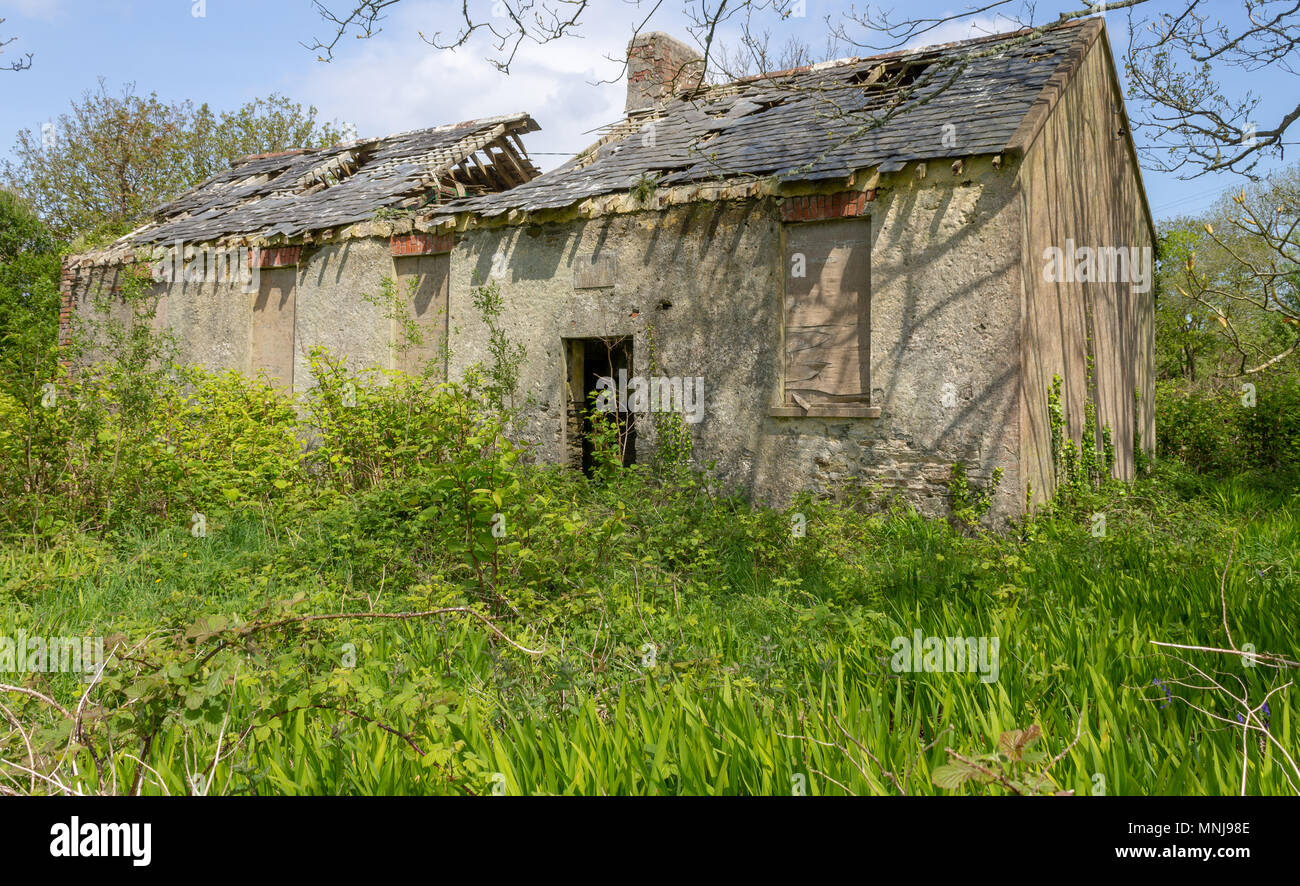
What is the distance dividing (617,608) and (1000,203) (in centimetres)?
522

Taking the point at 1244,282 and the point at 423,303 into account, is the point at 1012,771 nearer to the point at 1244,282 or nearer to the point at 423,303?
the point at 1244,282

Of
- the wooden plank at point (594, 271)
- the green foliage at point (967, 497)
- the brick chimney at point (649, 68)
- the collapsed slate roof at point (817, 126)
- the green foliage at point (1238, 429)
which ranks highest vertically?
the brick chimney at point (649, 68)

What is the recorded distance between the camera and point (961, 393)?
7.65m

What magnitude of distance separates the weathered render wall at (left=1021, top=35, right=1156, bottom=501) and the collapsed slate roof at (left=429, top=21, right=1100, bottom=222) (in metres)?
0.50

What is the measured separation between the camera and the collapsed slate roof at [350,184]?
11.9m

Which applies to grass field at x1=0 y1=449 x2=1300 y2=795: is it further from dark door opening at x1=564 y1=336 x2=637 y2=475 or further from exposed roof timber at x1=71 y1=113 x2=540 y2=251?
exposed roof timber at x1=71 y1=113 x2=540 y2=251

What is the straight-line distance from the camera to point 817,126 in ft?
30.7

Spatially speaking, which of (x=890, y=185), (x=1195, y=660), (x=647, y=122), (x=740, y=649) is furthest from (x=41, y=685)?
(x=647, y=122)

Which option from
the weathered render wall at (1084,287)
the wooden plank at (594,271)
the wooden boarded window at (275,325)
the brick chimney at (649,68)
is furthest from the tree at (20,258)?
the weathered render wall at (1084,287)

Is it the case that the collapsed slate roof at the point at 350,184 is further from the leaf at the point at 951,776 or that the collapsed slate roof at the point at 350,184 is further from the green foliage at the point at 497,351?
the leaf at the point at 951,776

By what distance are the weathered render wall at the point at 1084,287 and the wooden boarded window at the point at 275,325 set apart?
9613mm

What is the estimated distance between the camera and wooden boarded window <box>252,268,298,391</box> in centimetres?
1199

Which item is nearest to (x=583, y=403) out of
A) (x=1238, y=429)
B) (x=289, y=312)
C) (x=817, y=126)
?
(x=817, y=126)

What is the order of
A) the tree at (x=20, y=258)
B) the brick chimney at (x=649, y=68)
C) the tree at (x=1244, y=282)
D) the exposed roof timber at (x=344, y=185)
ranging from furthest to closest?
the tree at (x=20, y=258), the brick chimney at (x=649, y=68), the exposed roof timber at (x=344, y=185), the tree at (x=1244, y=282)
